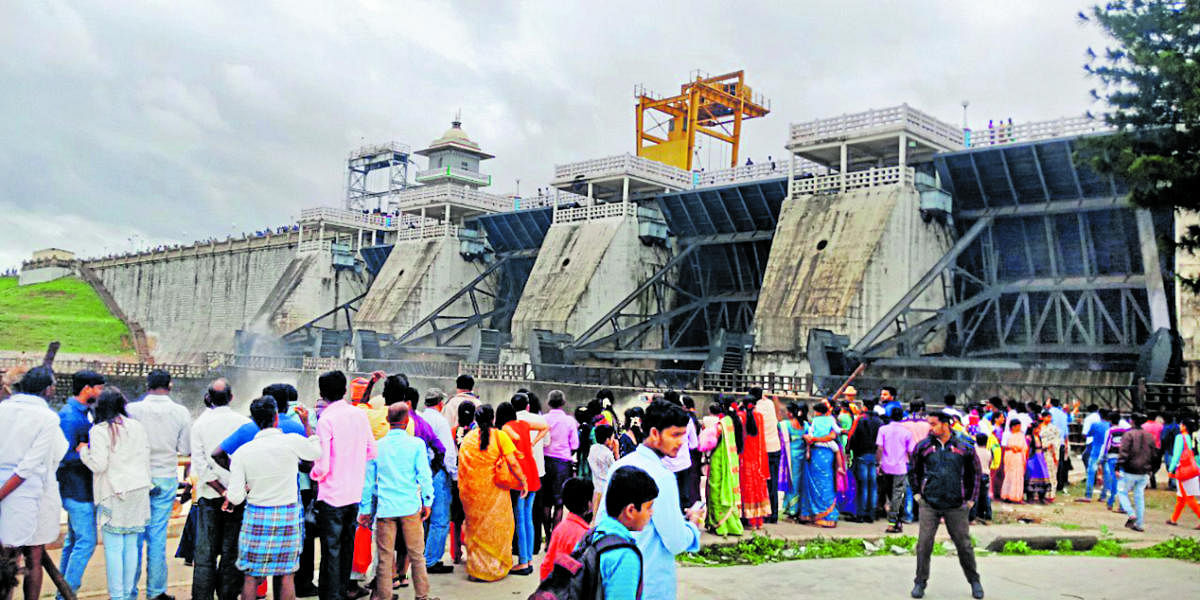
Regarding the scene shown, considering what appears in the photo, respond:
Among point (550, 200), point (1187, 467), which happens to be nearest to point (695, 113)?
point (550, 200)

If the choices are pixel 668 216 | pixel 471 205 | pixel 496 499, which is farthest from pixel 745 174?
pixel 496 499

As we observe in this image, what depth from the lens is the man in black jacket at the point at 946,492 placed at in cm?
674

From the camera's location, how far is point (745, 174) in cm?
2803

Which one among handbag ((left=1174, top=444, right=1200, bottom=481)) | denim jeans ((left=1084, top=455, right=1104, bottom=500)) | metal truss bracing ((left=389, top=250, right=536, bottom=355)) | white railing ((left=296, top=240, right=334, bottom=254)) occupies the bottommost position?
denim jeans ((left=1084, top=455, right=1104, bottom=500))

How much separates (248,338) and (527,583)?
36.5m

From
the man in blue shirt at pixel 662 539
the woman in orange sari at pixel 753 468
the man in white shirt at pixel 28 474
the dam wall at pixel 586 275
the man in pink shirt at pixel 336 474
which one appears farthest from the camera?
the dam wall at pixel 586 275

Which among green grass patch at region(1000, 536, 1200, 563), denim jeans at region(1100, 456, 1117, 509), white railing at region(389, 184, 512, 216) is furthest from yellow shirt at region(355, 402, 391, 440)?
white railing at region(389, 184, 512, 216)

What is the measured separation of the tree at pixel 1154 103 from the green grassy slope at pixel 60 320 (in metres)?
54.8

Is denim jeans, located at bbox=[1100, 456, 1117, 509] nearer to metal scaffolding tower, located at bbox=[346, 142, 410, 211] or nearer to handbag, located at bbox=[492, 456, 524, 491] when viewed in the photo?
handbag, located at bbox=[492, 456, 524, 491]

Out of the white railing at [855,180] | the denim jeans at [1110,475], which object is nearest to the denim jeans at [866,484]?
the denim jeans at [1110,475]

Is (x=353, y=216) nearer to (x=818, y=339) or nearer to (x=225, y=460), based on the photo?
(x=818, y=339)

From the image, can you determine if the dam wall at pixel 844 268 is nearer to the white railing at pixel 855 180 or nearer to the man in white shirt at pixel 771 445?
the white railing at pixel 855 180

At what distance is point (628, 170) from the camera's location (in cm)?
2928

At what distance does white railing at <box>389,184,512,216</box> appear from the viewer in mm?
36750
